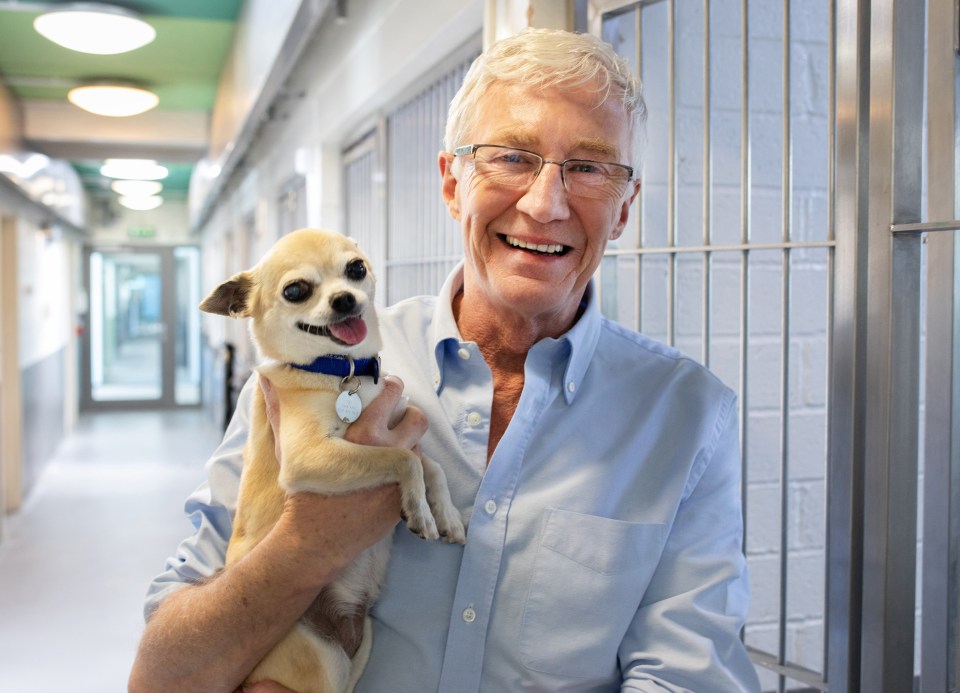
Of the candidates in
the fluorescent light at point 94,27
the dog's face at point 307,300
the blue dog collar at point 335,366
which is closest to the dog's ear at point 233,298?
the dog's face at point 307,300

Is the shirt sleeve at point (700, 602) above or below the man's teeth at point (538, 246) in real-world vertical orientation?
below

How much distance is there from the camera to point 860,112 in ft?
4.24

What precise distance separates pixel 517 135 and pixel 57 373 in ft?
33.4

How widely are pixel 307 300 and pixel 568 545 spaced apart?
0.49 meters

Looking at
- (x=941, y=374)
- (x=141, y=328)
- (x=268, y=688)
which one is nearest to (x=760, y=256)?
(x=941, y=374)

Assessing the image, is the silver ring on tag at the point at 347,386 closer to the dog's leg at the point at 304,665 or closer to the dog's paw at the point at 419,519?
the dog's paw at the point at 419,519

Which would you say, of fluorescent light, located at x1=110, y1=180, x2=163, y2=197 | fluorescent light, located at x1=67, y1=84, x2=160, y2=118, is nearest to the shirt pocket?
fluorescent light, located at x1=67, y1=84, x2=160, y2=118

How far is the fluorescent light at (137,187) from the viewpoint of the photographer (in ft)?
37.7

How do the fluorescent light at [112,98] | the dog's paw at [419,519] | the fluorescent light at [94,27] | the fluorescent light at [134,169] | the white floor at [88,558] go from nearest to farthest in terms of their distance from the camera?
the dog's paw at [419,519] → the white floor at [88,558] → the fluorescent light at [94,27] → the fluorescent light at [112,98] → the fluorescent light at [134,169]

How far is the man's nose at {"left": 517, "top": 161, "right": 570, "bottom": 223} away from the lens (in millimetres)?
1201

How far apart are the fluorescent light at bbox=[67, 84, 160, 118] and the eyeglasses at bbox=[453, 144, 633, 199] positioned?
19.6 feet

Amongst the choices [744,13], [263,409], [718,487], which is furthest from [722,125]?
[263,409]

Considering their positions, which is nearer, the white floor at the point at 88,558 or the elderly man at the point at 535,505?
the elderly man at the point at 535,505

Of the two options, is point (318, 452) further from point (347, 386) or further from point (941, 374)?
point (941, 374)
